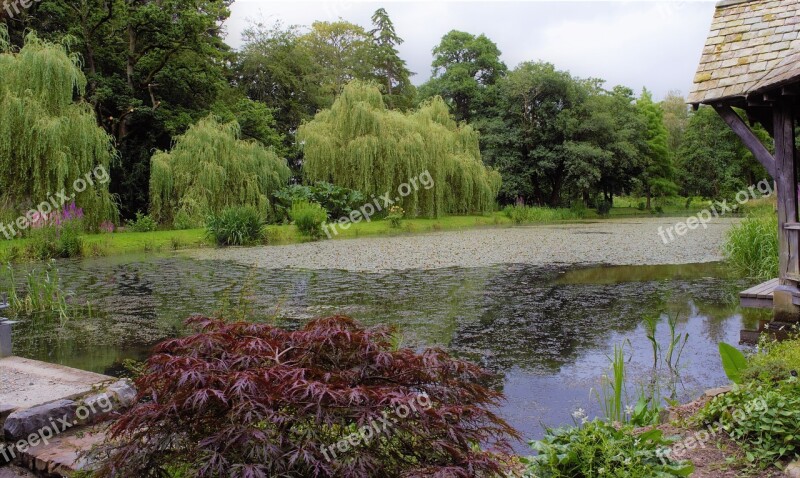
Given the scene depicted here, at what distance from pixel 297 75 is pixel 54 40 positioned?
757 inches

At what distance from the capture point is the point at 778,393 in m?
3.13

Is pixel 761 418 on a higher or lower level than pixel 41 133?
lower

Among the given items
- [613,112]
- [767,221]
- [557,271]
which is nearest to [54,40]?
[557,271]

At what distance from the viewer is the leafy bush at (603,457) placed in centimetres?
259

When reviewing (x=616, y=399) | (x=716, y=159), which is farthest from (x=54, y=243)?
(x=716, y=159)

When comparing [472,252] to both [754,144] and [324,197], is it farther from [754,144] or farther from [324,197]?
[754,144]

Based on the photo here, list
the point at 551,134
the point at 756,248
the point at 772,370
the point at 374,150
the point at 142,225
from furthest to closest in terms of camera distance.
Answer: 1. the point at 551,134
2. the point at 374,150
3. the point at 142,225
4. the point at 756,248
5. the point at 772,370

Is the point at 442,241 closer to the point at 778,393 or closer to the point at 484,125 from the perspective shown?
the point at 778,393

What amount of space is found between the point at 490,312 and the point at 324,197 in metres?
14.6

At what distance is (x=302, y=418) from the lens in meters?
1.95

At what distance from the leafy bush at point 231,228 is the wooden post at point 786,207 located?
527 inches

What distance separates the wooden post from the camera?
6.23m

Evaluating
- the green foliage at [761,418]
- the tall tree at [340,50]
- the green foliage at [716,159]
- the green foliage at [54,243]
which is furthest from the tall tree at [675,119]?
the green foliage at [761,418]

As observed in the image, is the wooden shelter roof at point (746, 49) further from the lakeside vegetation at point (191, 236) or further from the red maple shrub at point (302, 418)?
the lakeside vegetation at point (191, 236)
